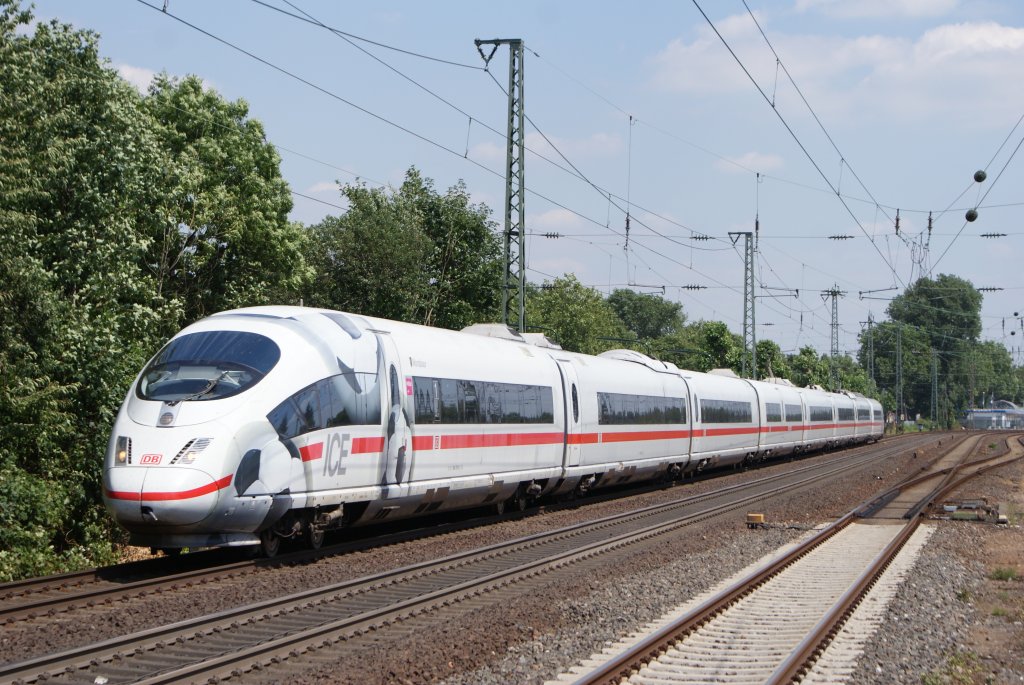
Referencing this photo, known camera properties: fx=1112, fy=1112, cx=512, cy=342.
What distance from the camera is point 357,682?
8.00m

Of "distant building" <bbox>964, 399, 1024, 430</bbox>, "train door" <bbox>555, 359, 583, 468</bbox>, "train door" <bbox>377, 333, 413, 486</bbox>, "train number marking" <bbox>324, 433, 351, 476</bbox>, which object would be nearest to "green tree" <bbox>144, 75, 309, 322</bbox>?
"train door" <bbox>555, 359, 583, 468</bbox>

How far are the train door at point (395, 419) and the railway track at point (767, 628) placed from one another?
5075mm

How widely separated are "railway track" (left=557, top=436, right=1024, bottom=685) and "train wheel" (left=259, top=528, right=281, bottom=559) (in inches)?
→ 213

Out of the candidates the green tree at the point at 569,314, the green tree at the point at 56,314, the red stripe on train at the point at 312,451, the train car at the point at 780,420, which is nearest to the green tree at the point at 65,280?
the green tree at the point at 56,314

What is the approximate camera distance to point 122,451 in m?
12.5

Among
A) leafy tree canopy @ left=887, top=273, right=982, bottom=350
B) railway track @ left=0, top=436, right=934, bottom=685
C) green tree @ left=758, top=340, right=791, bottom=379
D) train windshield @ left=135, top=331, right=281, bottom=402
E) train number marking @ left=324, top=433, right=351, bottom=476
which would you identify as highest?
leafy tree canopy @ left=887, top=273, right=982, bottom=350

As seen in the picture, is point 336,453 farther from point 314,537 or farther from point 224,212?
point 224,212

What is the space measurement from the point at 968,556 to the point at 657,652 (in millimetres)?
8802

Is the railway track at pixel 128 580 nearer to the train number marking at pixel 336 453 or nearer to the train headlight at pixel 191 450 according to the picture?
the train number marking at pixel 336 453

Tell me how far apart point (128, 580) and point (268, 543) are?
6.93 feet

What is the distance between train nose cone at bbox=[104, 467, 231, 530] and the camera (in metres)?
12.0

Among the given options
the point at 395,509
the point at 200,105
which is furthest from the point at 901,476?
the point at 200,105

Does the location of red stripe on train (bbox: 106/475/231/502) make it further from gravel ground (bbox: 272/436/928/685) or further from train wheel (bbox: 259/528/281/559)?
gravel ground (bbox: 272/436/928/685)

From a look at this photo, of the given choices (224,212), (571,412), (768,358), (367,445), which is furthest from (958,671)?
(768,358)
